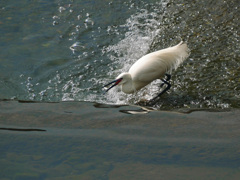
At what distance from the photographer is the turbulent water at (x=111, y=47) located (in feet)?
12.0

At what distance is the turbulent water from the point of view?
3662 mm

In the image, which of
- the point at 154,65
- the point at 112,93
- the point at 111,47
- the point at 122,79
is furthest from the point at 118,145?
the point at 111,47

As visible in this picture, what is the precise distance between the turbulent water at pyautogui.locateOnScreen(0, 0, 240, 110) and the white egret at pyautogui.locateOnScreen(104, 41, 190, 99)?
0.66 ft

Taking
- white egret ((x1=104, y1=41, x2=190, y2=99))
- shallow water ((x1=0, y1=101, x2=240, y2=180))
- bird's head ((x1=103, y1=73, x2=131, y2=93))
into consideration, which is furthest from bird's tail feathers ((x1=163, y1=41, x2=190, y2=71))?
shallow water ((x1=0, y1=101, x2=240, y2=180))

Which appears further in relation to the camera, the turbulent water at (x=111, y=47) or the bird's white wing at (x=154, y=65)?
the turbulent water at (x=111, y=47)

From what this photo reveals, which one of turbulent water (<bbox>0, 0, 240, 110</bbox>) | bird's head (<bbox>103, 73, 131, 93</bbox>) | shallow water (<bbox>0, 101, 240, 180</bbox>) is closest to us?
shallow water (<bbox>0, 101, 240, 180</bbox>)

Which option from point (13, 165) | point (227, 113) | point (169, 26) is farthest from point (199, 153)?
point (169, 26)

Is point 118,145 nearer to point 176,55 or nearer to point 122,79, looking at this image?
point 122,79

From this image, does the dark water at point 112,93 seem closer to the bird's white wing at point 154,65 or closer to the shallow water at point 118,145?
the shallow water at point 118,145

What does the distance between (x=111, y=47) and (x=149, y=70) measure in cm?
147

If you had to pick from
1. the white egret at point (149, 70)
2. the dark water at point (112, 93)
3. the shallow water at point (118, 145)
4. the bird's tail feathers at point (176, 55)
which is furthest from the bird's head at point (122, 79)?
the shallow water at point (118, 145)

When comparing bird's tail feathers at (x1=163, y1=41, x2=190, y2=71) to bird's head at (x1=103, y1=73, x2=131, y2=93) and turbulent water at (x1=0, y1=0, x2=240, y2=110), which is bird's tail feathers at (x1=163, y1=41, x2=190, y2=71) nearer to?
turbulent water at (x1=0, y1=0, x2=240, y2=110)

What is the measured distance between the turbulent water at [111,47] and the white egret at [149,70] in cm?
20

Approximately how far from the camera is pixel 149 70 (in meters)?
3.53
